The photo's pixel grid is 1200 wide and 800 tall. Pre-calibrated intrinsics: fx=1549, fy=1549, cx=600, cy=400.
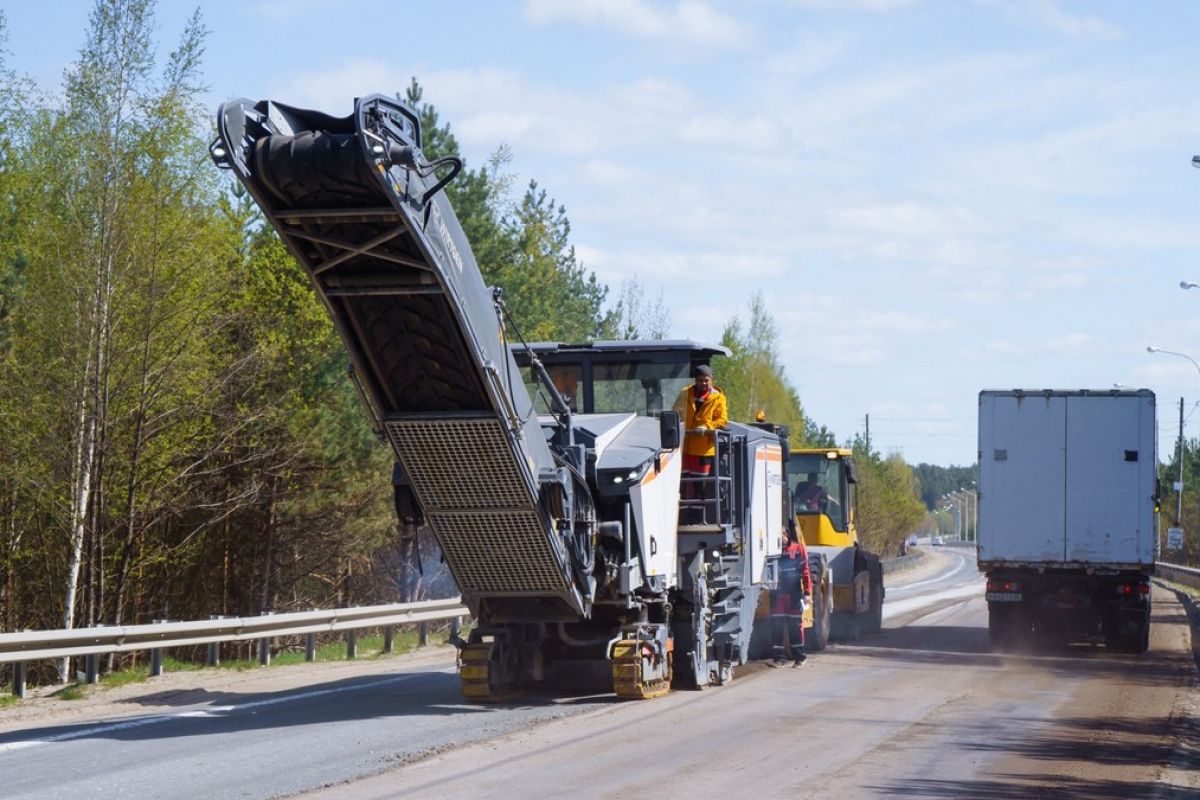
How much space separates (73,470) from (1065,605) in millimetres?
14514

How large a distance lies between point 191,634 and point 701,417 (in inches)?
Result: 268

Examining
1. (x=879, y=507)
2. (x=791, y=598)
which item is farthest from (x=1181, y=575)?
(x=791, y=598)

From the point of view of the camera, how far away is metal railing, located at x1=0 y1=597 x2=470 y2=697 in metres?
15.4

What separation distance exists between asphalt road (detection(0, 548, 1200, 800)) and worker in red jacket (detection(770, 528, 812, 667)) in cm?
77

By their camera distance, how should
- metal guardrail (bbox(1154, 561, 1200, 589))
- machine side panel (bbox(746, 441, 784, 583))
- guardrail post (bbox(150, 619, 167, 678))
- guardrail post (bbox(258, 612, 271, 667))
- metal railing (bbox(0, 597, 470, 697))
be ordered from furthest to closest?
1. metal guardrail (bbox(1154, 561, 1200, 589))
2. guardrail post (bbox(258, 612, 271, 667))
3. guardrail post (bbox(150, 619, 167, 678))
4. machine side panel (bbox(746, 441, 784, 583))
5. metal railing (bbox(0, 597, 470, 697))

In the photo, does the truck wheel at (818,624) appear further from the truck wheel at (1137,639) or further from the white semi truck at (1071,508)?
the truck wheel at (1137,639)

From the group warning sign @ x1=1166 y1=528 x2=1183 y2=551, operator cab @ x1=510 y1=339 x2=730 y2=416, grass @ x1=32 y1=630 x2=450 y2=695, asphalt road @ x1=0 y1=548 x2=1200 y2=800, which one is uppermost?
operator cab @ x1=510 y1=339 x2=730 y2=416

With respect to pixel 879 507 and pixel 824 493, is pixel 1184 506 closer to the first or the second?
pixel 879 507

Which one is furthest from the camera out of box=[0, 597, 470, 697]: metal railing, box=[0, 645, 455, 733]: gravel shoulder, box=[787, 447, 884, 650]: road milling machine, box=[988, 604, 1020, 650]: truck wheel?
box=[787, 447, 884, 650]: road milling machine

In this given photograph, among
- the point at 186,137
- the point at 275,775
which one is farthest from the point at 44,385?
the point at 275,775

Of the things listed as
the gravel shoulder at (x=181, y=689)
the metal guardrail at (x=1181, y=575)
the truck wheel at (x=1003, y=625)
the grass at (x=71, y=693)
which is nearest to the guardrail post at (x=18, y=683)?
the gravel shoulder at (x=181, y=689)

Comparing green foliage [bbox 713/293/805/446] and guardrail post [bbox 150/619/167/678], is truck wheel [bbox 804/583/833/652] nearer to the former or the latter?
guardrail post [bbox 150/619/167/678]

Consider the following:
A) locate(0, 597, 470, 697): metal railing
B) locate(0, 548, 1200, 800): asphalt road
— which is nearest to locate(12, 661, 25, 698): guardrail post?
locate(0, 597, 470, 697): metal railing

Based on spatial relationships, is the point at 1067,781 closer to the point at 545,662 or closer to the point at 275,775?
the point at 275,775
